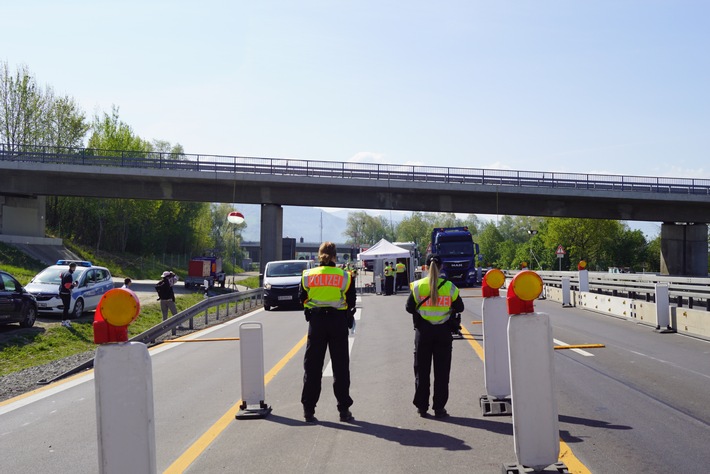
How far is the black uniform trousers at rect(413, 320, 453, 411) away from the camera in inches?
301

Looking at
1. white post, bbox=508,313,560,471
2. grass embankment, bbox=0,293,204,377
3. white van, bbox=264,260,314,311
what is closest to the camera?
white post, bbox=508,313,560,471

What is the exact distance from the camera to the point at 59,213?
216 ft

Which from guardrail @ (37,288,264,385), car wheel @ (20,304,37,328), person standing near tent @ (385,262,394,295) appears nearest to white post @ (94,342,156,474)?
guardrail @ (37,288,264,385)

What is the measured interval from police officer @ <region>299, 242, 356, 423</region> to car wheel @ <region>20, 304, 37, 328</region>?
1390cm

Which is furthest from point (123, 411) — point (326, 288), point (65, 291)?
point (65, 291)

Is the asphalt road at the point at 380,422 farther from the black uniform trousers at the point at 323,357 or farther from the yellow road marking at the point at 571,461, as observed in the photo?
the black uniform trousers at the point at 323,357

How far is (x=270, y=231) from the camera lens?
46438 millimetres

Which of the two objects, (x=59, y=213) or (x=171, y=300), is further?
(x=59, y=213)

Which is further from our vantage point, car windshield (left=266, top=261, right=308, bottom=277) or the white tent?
the white tent

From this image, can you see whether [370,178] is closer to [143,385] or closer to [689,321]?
[689,321]

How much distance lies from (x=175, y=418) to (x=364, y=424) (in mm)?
2183

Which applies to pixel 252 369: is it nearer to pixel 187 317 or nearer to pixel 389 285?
pixel 187 317

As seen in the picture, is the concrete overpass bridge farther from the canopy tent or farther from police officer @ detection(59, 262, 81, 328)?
police officer @ detection(59, 262, 81, 328)

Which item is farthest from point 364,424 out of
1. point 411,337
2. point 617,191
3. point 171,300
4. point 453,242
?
point 617,191
